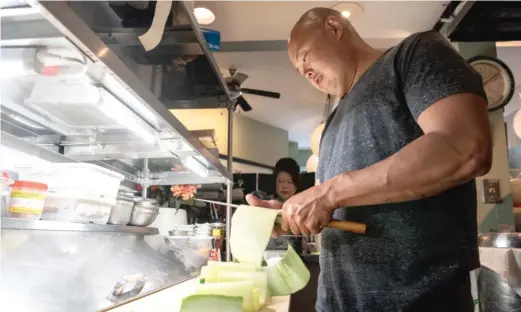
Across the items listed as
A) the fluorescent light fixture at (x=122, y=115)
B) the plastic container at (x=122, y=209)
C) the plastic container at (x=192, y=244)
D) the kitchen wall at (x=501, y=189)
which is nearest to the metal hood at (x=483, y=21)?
the kitchen wall at (x=501, y=189)

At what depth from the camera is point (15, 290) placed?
100 centimetres

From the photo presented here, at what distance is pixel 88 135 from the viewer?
150 cm

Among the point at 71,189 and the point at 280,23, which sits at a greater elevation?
the point at 280,23

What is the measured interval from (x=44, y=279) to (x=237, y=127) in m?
5.58

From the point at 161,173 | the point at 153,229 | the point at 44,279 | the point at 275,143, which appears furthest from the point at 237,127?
the point at 44,279

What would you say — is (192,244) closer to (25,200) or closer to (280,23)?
(25,200)

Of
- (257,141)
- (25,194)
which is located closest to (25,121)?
(25,194)

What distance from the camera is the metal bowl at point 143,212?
1628 millimetres

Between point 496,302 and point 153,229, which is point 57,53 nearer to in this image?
point 153,229

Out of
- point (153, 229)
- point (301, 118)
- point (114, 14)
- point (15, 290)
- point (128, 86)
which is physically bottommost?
point (15, 290)

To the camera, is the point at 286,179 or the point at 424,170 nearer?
the point at 424,170

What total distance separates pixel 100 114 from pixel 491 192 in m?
3.04

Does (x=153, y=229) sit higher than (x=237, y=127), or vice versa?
(x=237, y=127)

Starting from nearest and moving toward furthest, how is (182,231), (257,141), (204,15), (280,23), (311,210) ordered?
(311,210) → (182,231) → (204,15) → (280,23) → (257,141)
